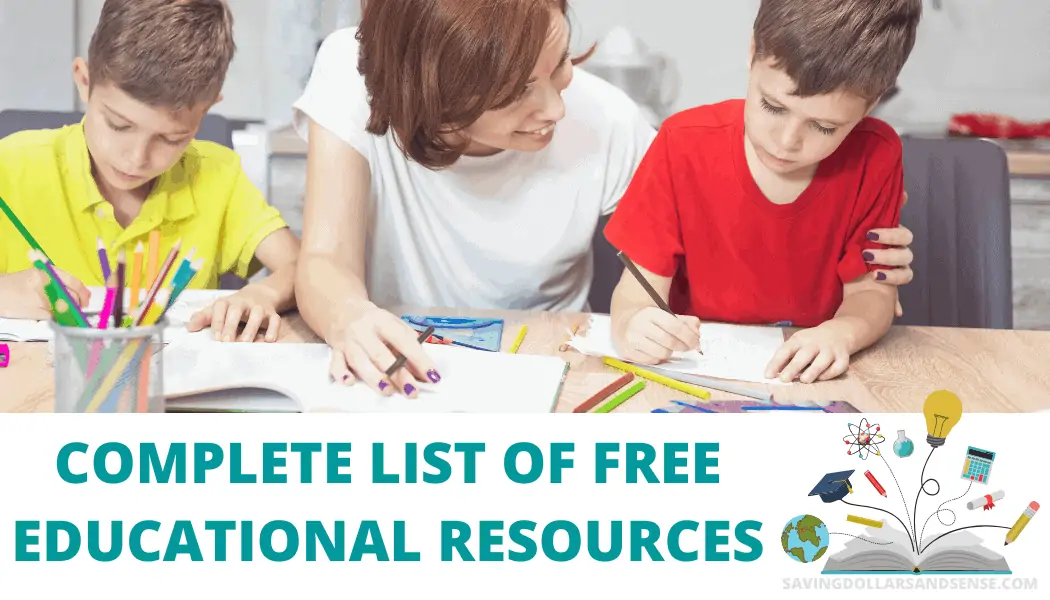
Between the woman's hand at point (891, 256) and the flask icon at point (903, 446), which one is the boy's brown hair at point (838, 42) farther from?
the flask icon at point (903, 446)

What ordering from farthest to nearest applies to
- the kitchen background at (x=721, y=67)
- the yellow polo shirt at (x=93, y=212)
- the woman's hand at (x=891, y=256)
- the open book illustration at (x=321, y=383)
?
the kitchen background at (x=721, y=67) → the yellow polo shirt at (x=93, y=212) → the woman's hand at (x=891, y=256) → the open book illustration at (x=321, y=383)

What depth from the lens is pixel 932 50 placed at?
5.70 feet

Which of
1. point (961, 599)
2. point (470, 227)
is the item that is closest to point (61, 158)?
point (470, 227)

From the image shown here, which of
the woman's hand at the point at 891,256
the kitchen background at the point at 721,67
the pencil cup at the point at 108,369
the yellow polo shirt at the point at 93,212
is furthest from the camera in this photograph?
the kitchen background at the point at 721,67

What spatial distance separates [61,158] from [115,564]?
0.60 metres

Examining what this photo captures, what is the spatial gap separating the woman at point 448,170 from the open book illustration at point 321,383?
2 centimetres

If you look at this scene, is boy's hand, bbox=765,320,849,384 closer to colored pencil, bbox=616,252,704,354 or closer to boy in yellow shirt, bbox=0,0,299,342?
colored pencil, bbox=616,252,704,354

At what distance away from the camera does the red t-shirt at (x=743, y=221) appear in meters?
0.90

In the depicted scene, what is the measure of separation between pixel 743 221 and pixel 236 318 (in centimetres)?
48

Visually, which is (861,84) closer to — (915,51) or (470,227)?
(470,227)

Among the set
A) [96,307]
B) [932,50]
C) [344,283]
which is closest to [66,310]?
[96,307]

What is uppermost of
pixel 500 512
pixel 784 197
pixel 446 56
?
pixel 446 56

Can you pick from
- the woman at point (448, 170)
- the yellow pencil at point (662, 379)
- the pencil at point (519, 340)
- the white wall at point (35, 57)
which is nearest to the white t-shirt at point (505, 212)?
the woman at point (448, 170)

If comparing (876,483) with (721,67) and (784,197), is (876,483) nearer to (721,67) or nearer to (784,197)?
(784,197)
